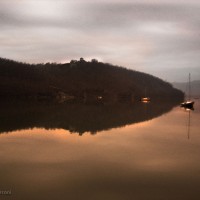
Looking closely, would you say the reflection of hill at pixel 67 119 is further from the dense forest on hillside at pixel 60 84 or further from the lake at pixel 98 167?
the dense forest on hillside at pixel 60 84

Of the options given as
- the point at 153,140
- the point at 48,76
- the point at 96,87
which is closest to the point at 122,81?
the point at 96,87

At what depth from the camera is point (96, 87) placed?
17925 cm

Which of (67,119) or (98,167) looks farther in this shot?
(67,119)

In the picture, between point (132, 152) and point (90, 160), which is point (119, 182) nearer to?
point (90, 160)

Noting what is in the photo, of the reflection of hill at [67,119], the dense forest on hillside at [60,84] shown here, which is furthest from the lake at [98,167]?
the dense forest on hillside at [60,84]

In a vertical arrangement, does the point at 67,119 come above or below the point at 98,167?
above

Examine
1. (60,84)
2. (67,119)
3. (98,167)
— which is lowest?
(98,167)

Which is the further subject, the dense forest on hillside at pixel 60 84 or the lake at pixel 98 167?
the dense forest on hillside at pixel 60 84

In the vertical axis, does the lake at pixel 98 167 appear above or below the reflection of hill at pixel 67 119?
below

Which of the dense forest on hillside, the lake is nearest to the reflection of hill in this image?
the lake

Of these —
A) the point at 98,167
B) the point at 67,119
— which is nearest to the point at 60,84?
the point at 67,119

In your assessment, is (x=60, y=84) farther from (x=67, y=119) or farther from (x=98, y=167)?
(x=98, y=167)

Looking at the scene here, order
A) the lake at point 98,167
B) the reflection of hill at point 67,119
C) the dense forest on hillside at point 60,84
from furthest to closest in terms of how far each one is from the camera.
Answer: the dense forest on hillside at point 60,84, the reflection of hill at point 67,119, the lake at point 98,167

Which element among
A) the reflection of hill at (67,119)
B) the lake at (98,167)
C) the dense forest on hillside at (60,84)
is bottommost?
the lake at (98,167)
